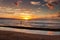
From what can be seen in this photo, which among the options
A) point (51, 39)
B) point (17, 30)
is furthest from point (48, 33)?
point (17, 30)

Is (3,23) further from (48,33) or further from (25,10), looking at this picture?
(48,33)

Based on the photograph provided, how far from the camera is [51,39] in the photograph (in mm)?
921

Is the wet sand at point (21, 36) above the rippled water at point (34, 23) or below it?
below

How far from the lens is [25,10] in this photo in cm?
99

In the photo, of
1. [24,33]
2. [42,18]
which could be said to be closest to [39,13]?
[42,18]

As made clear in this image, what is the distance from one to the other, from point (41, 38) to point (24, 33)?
96 millimetres

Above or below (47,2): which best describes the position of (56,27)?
below

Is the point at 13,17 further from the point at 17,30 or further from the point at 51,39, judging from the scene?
the point at 51,39

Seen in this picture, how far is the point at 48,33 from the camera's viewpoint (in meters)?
0.93

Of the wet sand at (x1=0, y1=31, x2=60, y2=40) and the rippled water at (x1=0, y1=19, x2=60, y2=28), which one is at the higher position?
the rippled water at (x1=0, y1=19, x2=60, y2=28)

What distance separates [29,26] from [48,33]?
11 cm

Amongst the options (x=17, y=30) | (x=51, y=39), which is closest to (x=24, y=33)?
(x=17, y=30)

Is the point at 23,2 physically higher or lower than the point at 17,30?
higher

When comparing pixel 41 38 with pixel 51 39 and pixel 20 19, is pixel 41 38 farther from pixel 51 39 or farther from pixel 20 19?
pixel 20 19
